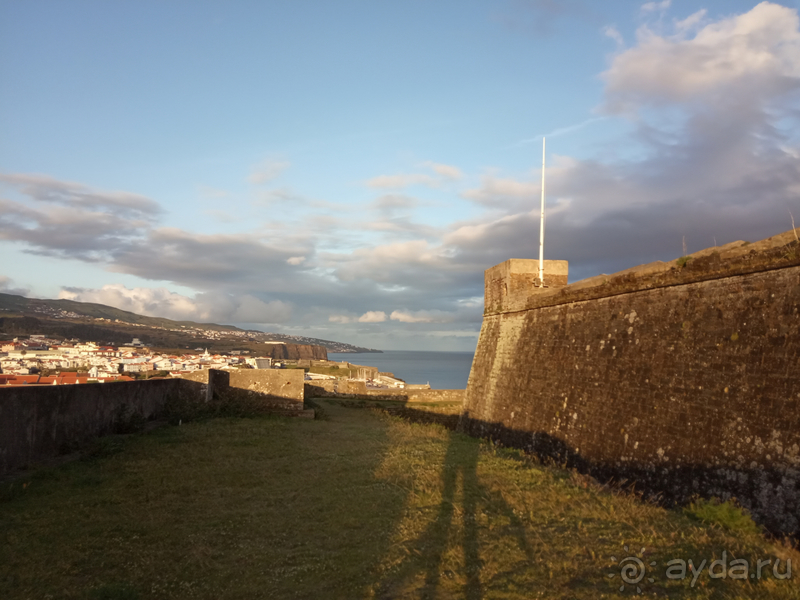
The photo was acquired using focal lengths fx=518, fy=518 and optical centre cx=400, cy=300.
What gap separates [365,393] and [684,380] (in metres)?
21.7

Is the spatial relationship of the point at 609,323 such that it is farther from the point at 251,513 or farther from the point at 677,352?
the point at 251,513

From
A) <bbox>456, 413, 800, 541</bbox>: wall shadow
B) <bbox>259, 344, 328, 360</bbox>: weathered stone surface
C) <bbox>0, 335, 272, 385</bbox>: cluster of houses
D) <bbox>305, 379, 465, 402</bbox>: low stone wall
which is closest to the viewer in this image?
<bbox>456, 413, 800, 541</bbox>: wall shadow

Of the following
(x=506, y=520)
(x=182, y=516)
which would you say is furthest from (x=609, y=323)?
(x=182, y=516)

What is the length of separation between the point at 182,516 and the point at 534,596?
4.60m

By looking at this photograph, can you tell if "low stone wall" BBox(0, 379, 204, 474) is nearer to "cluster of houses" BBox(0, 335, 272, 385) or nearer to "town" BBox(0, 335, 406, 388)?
"town" BBox(0, 335, 406, 388)

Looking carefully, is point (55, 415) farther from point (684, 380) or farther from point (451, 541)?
point (684, 380)

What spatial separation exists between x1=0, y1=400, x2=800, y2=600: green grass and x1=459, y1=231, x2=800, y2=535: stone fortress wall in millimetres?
1114

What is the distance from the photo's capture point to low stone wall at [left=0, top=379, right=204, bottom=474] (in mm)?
7977

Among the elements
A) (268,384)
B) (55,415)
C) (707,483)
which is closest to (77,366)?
(268,384)

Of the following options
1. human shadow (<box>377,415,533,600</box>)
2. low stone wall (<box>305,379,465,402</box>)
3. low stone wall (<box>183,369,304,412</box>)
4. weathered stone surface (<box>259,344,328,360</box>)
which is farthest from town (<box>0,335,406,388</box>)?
weathered stone surface (<box>259,344,328,360</box>)

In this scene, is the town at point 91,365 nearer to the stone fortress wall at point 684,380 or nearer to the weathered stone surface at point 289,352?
the stone fortress wall at point 684,380

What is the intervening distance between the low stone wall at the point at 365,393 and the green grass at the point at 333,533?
17.6 m

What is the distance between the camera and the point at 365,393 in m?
29.1

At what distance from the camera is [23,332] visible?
240 ft
